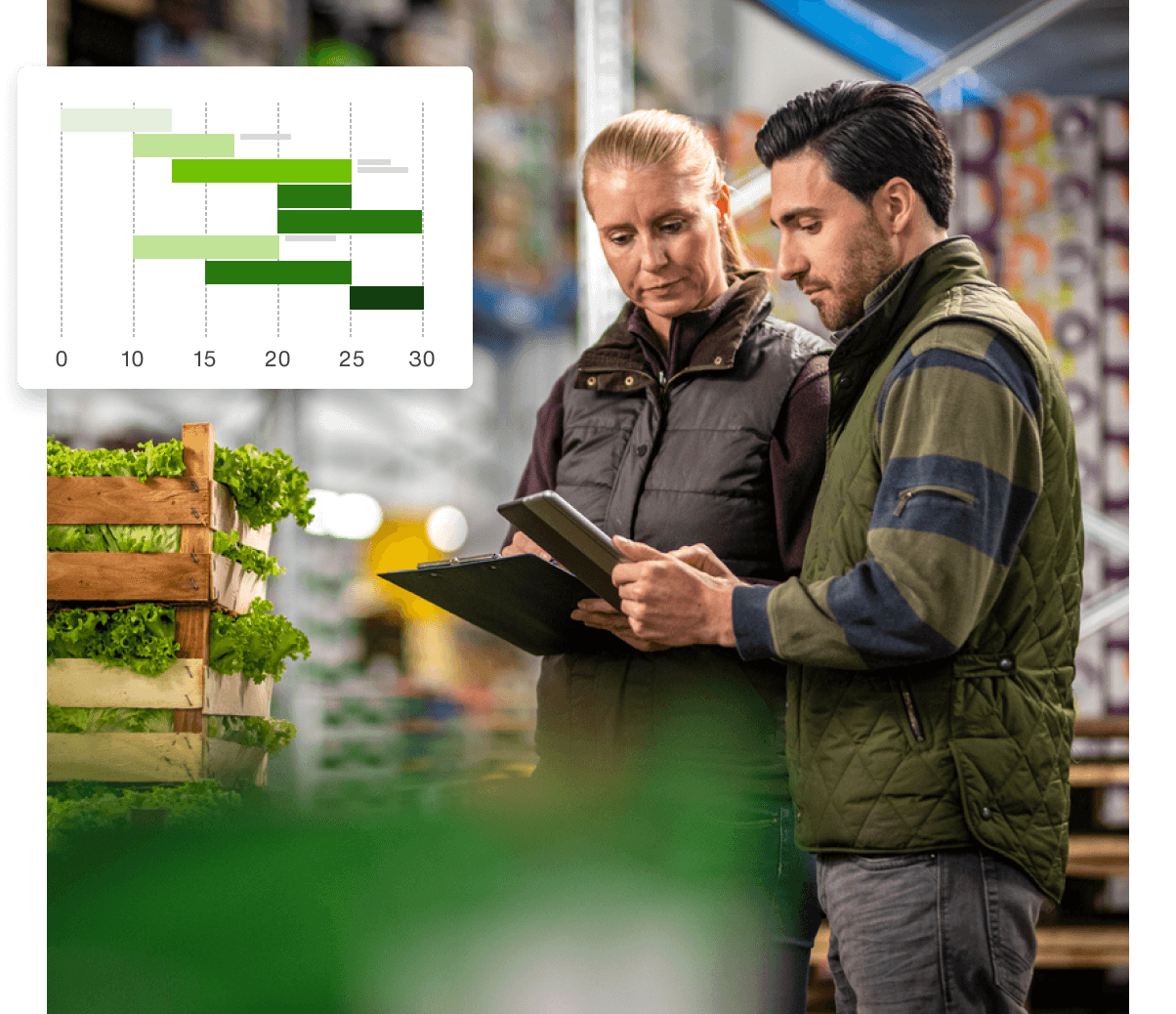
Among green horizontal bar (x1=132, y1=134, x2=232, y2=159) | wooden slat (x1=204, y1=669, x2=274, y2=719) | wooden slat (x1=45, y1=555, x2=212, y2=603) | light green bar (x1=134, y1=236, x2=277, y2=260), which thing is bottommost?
wooden slat (x1=204, y1=669, x2=274, y2=719)

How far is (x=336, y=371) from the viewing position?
2.07 metres

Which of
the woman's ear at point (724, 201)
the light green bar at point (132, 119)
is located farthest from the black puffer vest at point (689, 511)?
the light green bar at point (132, 119)

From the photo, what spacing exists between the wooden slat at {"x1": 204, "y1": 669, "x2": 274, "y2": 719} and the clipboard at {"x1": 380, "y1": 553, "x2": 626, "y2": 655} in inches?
17.9

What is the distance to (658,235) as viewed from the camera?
5.07ft

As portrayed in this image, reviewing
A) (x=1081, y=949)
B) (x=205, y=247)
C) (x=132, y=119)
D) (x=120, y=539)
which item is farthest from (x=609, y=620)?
(x=1081, y=949)

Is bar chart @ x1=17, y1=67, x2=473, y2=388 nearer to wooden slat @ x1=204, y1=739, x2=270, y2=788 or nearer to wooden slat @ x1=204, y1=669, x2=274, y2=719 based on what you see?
wooden slat @ x1=204, y1=669, x2=274, y2=719

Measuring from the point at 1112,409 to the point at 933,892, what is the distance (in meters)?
2.90

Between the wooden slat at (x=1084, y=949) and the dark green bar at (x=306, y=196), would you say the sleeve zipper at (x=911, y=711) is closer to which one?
the dark green bar at (x=306, y=196)

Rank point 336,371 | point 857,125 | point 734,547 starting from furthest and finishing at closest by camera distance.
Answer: point 336,371, point 734,547, point 857,125

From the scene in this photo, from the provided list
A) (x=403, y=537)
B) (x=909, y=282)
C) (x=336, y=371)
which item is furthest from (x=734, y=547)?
(x=403, y=537)

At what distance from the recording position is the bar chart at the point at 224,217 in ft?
6.64

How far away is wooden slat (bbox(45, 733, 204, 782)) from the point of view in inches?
68.2

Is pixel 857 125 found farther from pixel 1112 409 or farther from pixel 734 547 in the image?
pixel 1112 409

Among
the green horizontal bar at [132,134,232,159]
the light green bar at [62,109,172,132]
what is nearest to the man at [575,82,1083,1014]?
the green horizontal bar at [132,134,232,159]
